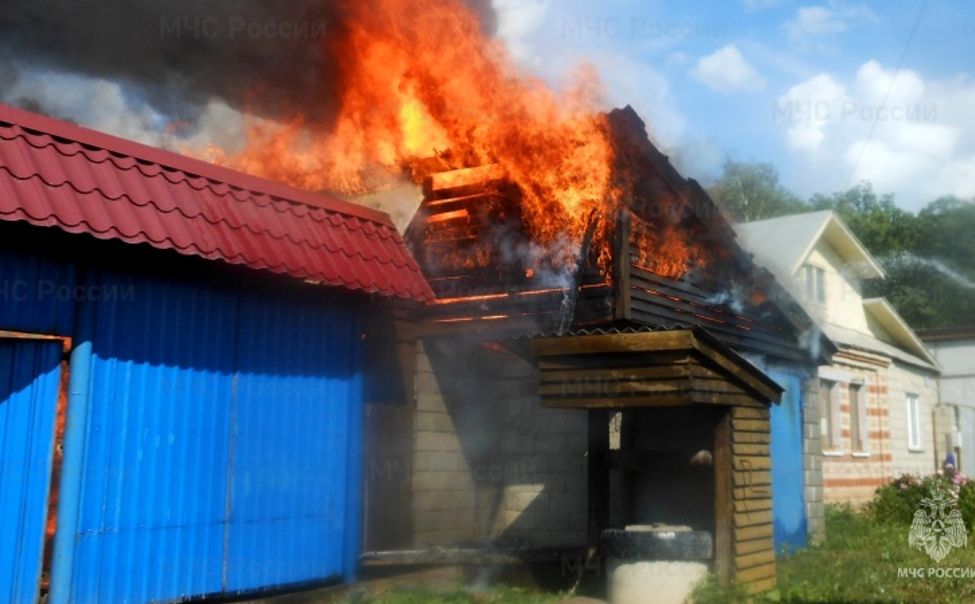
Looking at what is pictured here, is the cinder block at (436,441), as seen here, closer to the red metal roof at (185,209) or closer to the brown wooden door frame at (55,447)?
the red metal roof at (185,209)

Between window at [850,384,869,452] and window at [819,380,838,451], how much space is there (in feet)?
4.20

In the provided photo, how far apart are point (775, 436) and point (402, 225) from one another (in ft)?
22.3

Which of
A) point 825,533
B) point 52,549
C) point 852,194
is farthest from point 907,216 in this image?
point 52,549

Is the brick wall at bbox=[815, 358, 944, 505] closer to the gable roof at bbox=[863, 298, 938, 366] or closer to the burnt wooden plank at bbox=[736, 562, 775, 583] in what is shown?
the gable roof at bbox=[863, 298, 938, 366]

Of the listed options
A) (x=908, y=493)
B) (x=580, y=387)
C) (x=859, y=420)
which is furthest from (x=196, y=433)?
(x=859, y=420)

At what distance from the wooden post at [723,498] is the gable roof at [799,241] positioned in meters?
10.9

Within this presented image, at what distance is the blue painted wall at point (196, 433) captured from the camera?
6316 mm

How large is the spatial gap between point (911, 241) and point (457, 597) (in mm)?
45778

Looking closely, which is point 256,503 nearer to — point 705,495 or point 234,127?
point 705,495

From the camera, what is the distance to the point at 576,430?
11.3 meters

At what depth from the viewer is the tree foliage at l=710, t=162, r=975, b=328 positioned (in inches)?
1726

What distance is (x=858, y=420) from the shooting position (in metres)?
20.1

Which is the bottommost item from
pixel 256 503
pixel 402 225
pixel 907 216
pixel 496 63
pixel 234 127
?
pixel 256 503

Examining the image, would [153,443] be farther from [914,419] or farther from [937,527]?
[914,419]
